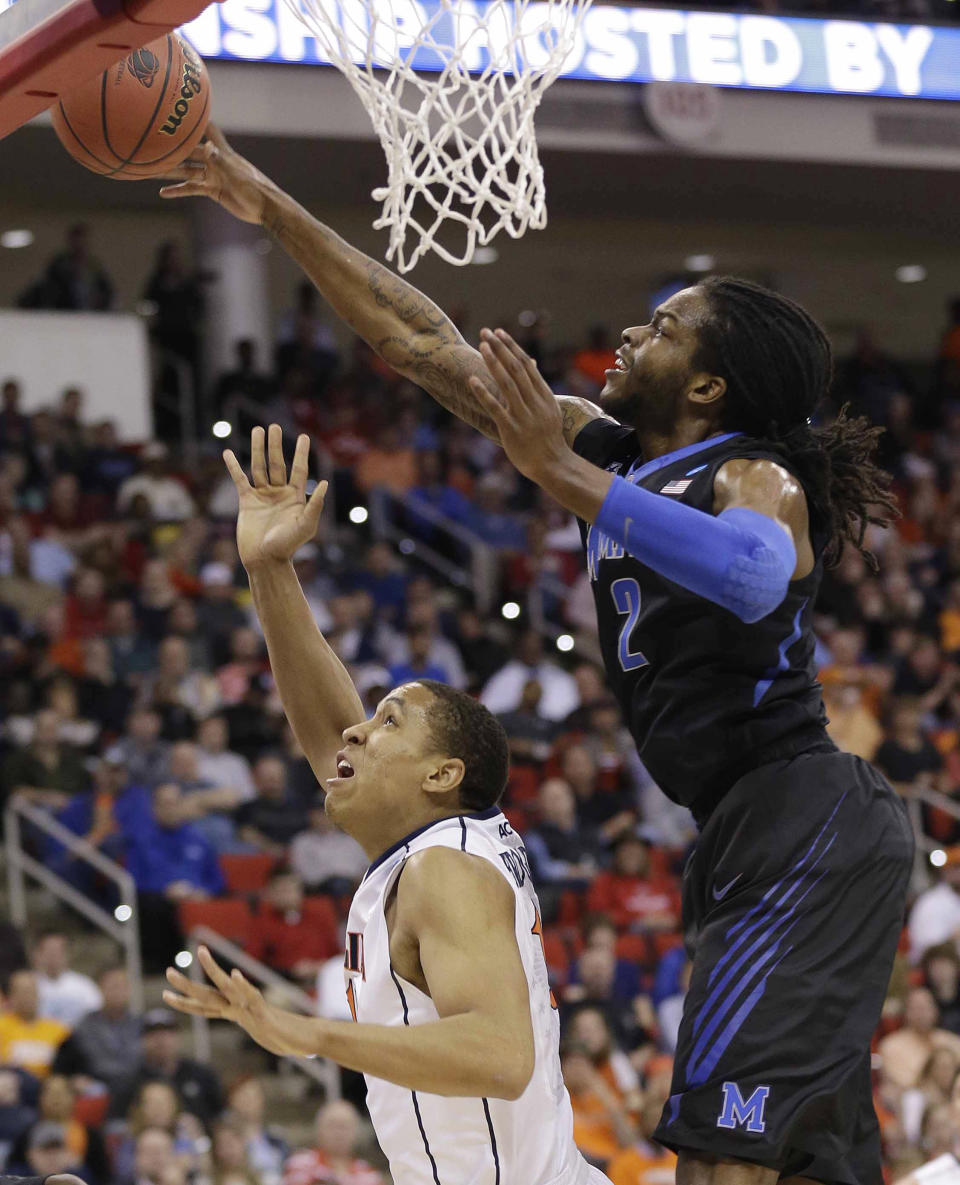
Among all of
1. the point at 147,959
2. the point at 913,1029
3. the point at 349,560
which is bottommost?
the point at 913,1029

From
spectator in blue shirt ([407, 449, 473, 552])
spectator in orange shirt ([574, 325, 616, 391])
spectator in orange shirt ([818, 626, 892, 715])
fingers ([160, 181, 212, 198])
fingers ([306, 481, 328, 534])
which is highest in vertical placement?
Answer: fingers ([160, 181, 212, 198])

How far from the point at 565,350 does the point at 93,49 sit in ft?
37.6

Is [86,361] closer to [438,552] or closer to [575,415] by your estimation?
[438,552]

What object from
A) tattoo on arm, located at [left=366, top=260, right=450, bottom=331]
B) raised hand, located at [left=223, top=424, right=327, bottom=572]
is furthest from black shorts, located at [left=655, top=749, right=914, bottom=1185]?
tattoo on arm, located at [left=366, top=260, right=450, bottom=331]

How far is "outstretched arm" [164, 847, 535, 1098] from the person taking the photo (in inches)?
88.2

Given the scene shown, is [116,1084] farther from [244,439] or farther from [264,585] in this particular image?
[244,439]

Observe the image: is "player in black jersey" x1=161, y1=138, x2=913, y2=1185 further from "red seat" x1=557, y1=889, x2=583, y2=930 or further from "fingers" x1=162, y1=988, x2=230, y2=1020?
"red seat" x1=557, y1=889, x2=583, y2=930

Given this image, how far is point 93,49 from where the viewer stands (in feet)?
8.87

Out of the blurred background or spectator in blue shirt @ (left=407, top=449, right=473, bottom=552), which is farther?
spectator in blue shirt @ (left=407, top=449, right=473, bottom=552)

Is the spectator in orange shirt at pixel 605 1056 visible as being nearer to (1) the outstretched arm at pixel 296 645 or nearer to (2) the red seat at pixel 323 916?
(2) the red seat at pixel 323 916

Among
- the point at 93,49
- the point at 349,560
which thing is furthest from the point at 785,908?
the point at 349,560

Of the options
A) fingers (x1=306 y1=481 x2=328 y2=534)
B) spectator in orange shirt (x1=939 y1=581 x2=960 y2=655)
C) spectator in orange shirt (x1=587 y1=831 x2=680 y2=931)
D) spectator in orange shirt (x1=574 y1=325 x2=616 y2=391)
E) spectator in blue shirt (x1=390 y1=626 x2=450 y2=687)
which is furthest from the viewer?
spectator in orange shirt (x1=574 y1=325 x2=616 y2=391)

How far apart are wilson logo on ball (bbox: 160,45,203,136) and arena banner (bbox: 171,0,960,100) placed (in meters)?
7.14

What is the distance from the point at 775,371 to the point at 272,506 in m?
0.98
